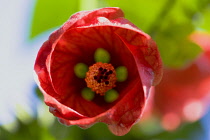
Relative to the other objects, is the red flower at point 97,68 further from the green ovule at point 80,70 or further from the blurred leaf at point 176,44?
the blurred leaf at point 176,44

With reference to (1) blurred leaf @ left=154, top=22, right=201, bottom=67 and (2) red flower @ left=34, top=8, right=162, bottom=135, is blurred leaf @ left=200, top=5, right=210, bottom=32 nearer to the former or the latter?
(1) blurred leaf @ left=154, top=22, right=201, bottom=67

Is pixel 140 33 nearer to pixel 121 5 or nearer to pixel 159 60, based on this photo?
pixel 159 60

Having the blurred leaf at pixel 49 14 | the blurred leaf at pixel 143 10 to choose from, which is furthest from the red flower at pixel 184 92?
the blurred leaf at pixel 49 14

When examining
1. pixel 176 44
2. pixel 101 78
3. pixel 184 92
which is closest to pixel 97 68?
pixel 101 78

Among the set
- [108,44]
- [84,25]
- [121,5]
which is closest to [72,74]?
[108,44]

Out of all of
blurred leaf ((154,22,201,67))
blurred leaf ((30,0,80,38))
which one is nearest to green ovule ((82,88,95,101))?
blurred leaf ((154,22,201,67))

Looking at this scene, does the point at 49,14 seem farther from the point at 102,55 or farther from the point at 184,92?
the point at 184,92
